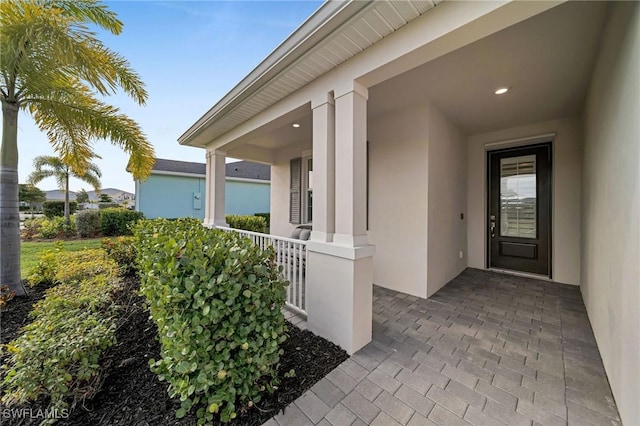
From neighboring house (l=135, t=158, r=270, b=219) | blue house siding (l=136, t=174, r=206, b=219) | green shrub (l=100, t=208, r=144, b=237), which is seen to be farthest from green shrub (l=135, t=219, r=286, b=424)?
blue house siding (l=136, t=174, r=206, b=219)

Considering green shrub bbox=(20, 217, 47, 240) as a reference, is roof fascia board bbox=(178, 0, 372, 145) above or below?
above

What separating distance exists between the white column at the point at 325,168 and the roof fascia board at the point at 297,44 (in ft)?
1.57

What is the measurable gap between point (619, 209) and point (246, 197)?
45.1 feet

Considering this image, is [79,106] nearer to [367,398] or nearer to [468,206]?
[367,398]

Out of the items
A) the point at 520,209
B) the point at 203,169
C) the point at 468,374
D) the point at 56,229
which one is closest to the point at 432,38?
the point at 468,374

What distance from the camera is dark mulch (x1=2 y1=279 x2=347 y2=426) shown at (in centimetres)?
147

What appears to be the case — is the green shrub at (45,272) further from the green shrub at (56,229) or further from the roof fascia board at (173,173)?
the roof fascia board at (173,173)

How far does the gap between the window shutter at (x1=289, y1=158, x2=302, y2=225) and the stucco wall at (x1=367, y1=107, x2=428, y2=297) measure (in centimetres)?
236

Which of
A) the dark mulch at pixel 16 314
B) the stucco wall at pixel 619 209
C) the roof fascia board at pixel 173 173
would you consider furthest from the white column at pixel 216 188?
the roof fascia board at pixel 173 173

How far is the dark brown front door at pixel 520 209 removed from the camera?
13.8ft

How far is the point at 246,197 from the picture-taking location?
45.2ft

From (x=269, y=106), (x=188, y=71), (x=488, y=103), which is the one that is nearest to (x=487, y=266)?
(x=488, y=103)

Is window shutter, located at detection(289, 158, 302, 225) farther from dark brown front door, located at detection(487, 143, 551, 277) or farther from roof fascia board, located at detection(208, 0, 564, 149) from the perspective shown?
dark brown front door, located at detection(487, 143, 551, 277)

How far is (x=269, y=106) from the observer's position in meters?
3.23
